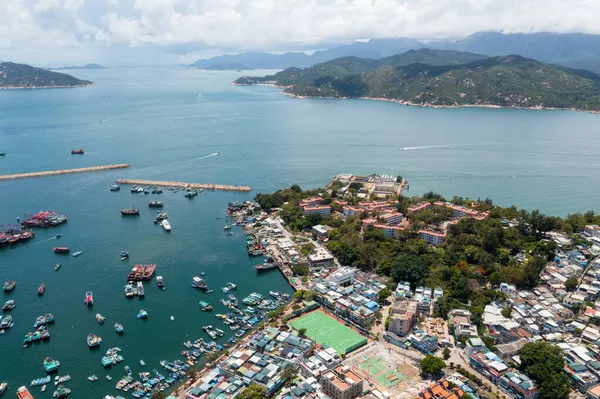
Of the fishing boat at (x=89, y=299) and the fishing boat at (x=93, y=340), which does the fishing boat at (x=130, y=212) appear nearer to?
the fishing boat at (x=89, y=299)

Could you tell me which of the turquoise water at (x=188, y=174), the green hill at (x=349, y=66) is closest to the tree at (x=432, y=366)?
the turquoise water at (x=188, y=174)

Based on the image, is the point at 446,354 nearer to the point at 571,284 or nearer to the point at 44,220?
the point at 571,284

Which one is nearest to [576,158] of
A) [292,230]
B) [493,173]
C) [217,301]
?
[493,173]

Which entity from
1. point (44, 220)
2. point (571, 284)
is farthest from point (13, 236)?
point (571, 284)

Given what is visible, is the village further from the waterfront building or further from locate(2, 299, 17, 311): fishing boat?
locate(2, 299, 17, 311): fishing boat

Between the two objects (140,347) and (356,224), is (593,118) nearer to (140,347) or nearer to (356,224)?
(356,224)
